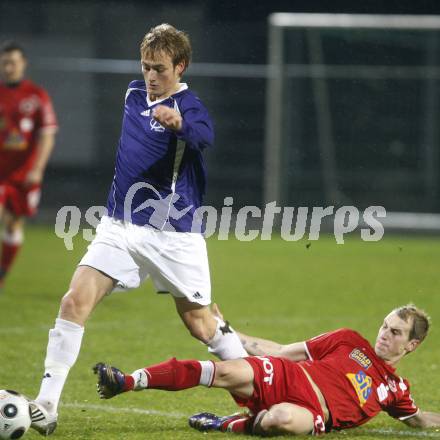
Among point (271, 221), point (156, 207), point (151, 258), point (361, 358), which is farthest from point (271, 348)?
point (271, 221)

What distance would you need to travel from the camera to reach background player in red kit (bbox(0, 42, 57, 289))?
34.9 ft

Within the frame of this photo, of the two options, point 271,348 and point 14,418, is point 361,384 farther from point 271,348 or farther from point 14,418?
point 14,418

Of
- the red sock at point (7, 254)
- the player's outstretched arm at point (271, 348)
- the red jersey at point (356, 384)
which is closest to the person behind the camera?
the red jersey at point (356, 384)

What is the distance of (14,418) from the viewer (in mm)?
4875

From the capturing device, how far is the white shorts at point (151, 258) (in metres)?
5.29

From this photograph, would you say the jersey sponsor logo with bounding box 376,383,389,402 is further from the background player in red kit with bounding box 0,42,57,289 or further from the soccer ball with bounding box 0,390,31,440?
the background player in red kit with bounding box 0,42,57,289

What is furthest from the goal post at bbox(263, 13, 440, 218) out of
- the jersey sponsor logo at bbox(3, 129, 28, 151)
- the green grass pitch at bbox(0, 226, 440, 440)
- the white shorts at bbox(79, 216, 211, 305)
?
the white shorts at bbox(79, 216, 211, 305)

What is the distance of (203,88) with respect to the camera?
18.4 meters

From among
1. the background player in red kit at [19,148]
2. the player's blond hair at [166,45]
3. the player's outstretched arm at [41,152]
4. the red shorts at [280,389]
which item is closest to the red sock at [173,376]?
the red shorts at [280,389]

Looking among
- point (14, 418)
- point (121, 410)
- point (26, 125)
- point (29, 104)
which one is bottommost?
point (121, 410)

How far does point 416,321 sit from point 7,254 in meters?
6.17

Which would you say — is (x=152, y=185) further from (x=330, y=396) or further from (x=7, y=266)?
(x=7, y=266)

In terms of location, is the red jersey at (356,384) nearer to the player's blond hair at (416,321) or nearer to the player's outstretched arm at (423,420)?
the player's outstretched arm at (423,420)

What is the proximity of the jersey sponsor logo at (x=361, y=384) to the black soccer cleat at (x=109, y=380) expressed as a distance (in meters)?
1.14
